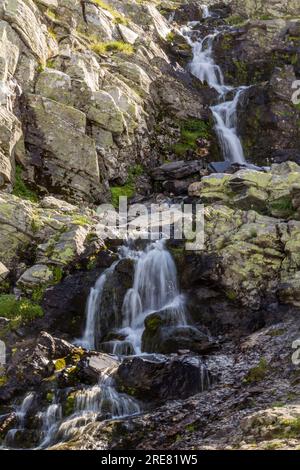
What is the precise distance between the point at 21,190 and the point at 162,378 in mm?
11520

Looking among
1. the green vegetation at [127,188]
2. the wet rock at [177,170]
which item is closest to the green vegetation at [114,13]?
the green vegetation at [127,188]

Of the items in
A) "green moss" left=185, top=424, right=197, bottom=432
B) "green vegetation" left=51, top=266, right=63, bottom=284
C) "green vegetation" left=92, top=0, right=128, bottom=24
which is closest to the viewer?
"green moss" left=185, top=424, right=197, bottom=432

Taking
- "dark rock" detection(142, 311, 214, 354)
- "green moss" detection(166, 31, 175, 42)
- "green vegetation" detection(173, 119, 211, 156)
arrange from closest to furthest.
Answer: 1. "dark rock" detection(142, 311, 214, 354)
2. "green vegetation" detection(173, 119, 211, 156)
3. "green moss" detection(166, 31, 175, 42)

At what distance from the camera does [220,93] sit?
104ft

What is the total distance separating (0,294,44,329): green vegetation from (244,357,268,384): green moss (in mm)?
6353

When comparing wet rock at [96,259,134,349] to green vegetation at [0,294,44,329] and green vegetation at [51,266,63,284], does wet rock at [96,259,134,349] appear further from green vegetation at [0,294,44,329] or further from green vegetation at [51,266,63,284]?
green vegetation at [0,294,44,329]

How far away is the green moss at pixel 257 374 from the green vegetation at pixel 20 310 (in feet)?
20.8

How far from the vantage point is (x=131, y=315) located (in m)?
15.7

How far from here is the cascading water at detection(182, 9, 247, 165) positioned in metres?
28.2

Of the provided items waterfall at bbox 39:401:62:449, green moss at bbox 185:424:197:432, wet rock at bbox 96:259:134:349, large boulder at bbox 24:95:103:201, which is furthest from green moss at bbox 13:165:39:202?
green moss at bbox 185:424:197:432

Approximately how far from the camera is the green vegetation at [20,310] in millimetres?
15203

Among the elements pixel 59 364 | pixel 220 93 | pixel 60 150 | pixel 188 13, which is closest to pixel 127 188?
pixel 60 150

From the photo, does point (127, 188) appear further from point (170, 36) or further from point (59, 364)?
point (170, 36)

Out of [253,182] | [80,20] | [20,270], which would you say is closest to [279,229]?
[253,182]
